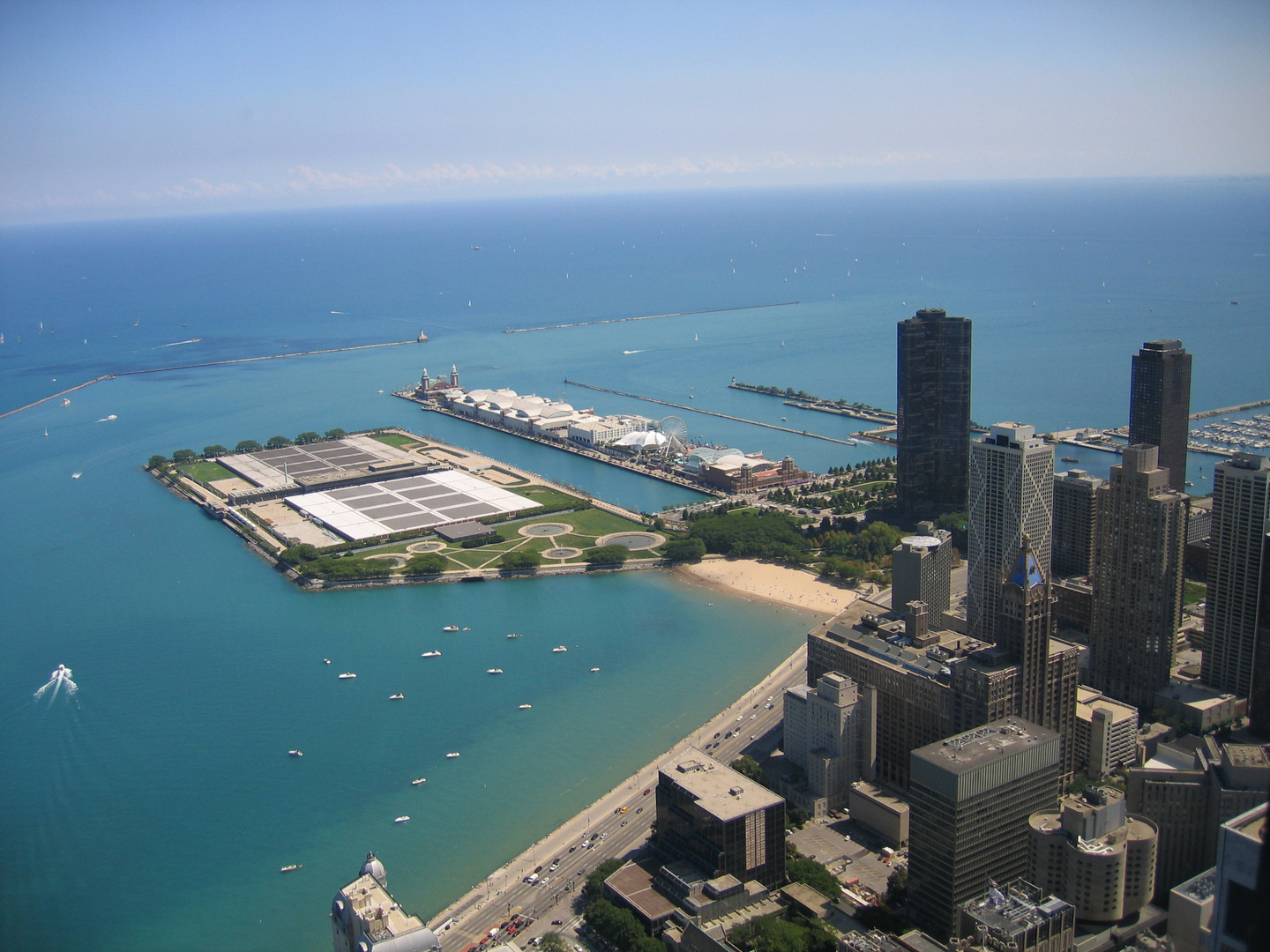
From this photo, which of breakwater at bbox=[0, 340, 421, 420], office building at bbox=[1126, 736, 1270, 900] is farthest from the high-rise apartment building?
breakwater at bbox=[0, 340, 421, 420]

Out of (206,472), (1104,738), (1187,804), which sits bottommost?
(1104,738)

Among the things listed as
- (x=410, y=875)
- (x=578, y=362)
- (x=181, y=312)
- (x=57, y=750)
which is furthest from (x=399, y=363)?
(x=410, y=875)

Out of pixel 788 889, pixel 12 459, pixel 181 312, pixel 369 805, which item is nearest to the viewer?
pixel 788 889

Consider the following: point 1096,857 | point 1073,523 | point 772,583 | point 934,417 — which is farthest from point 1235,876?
point 934,417

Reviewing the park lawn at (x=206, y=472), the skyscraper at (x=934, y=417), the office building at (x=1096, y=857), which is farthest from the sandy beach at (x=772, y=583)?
the park lawn at (x=206, y=472)

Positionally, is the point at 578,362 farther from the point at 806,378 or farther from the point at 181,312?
the point at 181,312

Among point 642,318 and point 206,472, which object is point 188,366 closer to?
point 206,472
